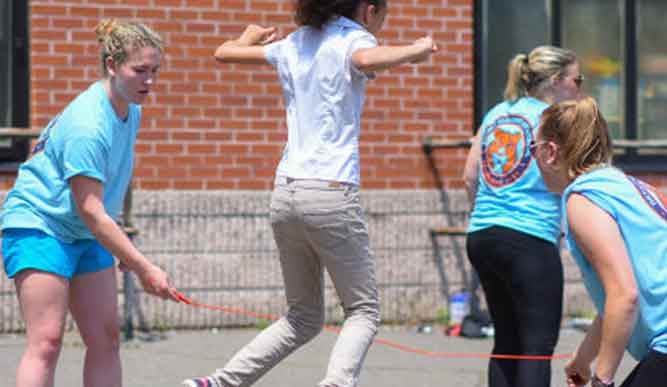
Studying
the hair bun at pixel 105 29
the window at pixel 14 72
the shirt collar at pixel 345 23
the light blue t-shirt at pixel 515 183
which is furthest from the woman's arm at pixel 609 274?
the window at pixel 14 72

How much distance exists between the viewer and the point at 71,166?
12.8ft

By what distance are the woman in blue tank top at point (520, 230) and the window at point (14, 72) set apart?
3686mm

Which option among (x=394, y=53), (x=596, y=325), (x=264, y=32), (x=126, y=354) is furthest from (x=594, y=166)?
(x=126, y=354)

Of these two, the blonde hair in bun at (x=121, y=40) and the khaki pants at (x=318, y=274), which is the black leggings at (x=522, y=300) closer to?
the khaki pants at (x=318, y=274)

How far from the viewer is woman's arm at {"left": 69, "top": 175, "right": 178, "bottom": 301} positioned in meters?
3.92

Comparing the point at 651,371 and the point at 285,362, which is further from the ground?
the point at 651,371

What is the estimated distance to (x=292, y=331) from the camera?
14.8ft

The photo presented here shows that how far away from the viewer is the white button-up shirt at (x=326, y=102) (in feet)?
14.0

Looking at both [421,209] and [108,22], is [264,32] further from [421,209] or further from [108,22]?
[421,209]

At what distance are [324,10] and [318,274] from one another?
103 cm

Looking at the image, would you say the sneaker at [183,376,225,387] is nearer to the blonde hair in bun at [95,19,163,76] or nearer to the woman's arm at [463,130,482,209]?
the blonde hair in bun at [95,19,163,76]

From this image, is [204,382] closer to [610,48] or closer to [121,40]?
[121,40]

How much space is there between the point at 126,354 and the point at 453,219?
268 cm

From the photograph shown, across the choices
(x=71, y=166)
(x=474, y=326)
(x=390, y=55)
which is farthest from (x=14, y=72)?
→ (x=390, y=55)
